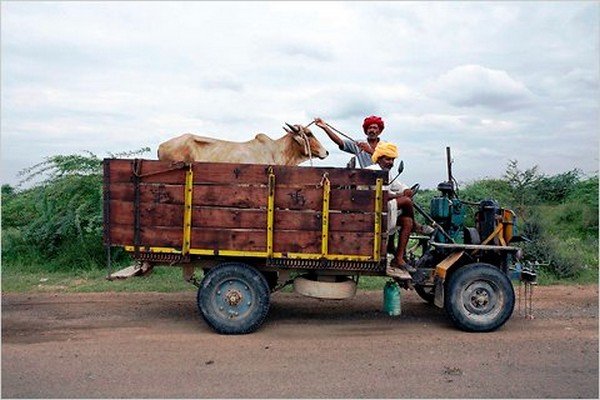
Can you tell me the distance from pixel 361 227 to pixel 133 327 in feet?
8.61

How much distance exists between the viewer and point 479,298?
21.3 ft

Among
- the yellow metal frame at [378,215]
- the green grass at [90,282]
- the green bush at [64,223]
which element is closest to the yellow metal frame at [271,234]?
the yellow metal frame at [378,215]

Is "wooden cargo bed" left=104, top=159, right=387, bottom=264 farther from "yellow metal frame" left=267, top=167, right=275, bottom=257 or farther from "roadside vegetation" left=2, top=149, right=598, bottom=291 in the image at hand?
"roadside vegetation" left=2, top=149, right=598, bottom=291

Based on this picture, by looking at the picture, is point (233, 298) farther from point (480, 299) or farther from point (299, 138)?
point (480, 299)

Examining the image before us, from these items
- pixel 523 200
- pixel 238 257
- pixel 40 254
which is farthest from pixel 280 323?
pixel 523 200

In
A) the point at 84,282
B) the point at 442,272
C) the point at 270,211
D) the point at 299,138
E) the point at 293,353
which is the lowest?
the point at 293,353

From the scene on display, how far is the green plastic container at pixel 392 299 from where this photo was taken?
675 cm

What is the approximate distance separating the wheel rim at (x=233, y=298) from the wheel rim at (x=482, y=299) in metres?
2.25

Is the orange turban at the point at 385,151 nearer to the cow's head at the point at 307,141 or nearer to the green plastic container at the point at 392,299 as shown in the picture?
the cow's head at the point at 307,141

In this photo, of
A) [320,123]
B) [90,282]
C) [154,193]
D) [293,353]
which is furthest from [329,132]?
[90,282]

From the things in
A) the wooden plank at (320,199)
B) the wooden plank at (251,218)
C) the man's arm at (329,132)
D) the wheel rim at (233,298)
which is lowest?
the wheel rim at (233,298)

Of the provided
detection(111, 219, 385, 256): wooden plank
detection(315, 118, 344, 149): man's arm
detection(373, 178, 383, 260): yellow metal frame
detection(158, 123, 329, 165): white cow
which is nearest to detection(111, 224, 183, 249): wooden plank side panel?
detection(111, 219, 385, 256): wooden plank

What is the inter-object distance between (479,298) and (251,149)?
2.96 m

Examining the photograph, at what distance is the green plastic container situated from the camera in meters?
6.75
